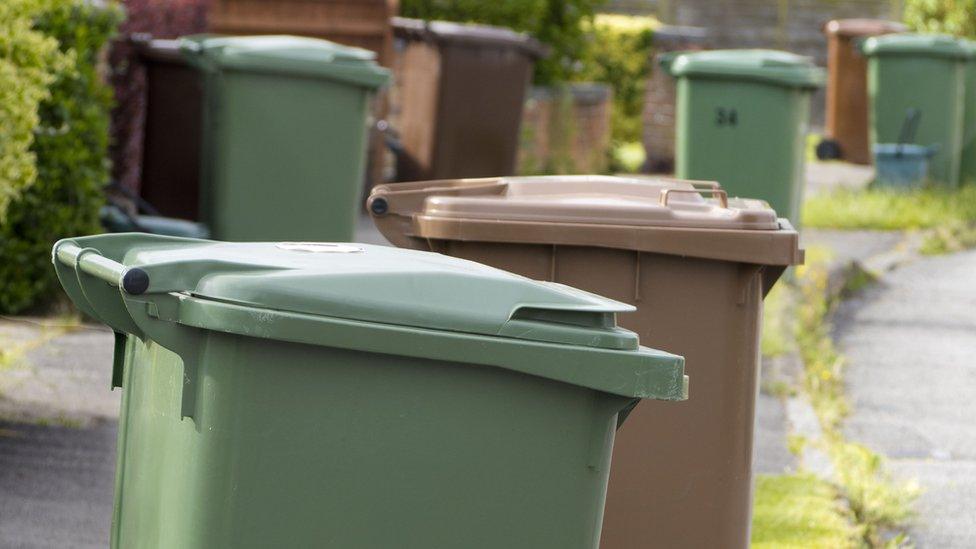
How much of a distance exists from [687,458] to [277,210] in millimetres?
4500

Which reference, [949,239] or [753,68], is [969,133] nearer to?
[949,239]

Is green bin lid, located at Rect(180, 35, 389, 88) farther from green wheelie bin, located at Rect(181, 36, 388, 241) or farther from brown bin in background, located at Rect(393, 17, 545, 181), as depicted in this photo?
brown bin in background, located at Rect(393, 17, 545, 181)

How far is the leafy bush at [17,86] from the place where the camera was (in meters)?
5.02

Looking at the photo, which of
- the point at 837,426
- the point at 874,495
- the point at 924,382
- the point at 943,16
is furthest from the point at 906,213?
the point at 874,495

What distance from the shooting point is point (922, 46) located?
1373cm

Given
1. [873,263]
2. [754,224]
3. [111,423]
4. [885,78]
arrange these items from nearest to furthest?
[754,224] → [111,423] → [873,263] → [885,78]

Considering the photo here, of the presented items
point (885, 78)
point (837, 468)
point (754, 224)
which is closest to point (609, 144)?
point (885, 78)

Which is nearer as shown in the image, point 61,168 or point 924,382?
point 61,168

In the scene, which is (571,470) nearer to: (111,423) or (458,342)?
(458,342)

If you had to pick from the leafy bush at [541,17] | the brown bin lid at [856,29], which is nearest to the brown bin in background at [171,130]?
the leafy bush at [541,17]

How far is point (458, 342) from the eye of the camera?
2.65 metres

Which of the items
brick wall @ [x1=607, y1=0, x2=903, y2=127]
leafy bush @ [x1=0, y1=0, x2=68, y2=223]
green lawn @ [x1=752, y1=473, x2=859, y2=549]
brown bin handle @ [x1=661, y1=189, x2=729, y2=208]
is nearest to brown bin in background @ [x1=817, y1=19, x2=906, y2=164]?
brick wall @ [x1=607, y1=0, x2=903, y2=127]

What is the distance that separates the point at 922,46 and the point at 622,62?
529 centimetres

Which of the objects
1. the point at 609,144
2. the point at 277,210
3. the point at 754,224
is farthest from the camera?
the point at 609,144
